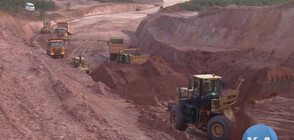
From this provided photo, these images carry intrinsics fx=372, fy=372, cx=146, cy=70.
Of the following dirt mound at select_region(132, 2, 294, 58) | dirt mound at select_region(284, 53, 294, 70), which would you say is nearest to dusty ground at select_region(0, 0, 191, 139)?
dirt mound at select_region(284, 53, 294, 70)

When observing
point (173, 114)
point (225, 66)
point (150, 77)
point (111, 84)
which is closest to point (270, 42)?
point (225, 66)

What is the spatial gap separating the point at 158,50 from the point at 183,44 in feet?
7.49

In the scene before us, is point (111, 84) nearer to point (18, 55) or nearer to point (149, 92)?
point (149, 92)

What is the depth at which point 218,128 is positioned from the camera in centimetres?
1191

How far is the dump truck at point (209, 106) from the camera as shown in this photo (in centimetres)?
1181

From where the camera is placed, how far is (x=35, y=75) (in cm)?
1791

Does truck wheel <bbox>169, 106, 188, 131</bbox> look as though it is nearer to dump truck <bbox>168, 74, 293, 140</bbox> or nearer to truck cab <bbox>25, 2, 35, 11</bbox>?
dump truck <bbox>168, 74, 293, 140</bbox>

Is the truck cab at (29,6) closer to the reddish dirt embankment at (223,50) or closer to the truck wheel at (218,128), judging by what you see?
the reddish dirt embankment at (223,50)

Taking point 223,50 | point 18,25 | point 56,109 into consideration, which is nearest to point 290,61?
point 223,50

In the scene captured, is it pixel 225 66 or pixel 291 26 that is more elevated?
pixel 291 26

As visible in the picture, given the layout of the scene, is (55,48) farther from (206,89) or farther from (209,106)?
(209,106)

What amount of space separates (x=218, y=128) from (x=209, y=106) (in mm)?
845

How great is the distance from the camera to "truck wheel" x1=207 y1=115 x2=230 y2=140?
1156cm

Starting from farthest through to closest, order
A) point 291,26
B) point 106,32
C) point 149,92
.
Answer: point 106,32
point 291,26
point 149,92
